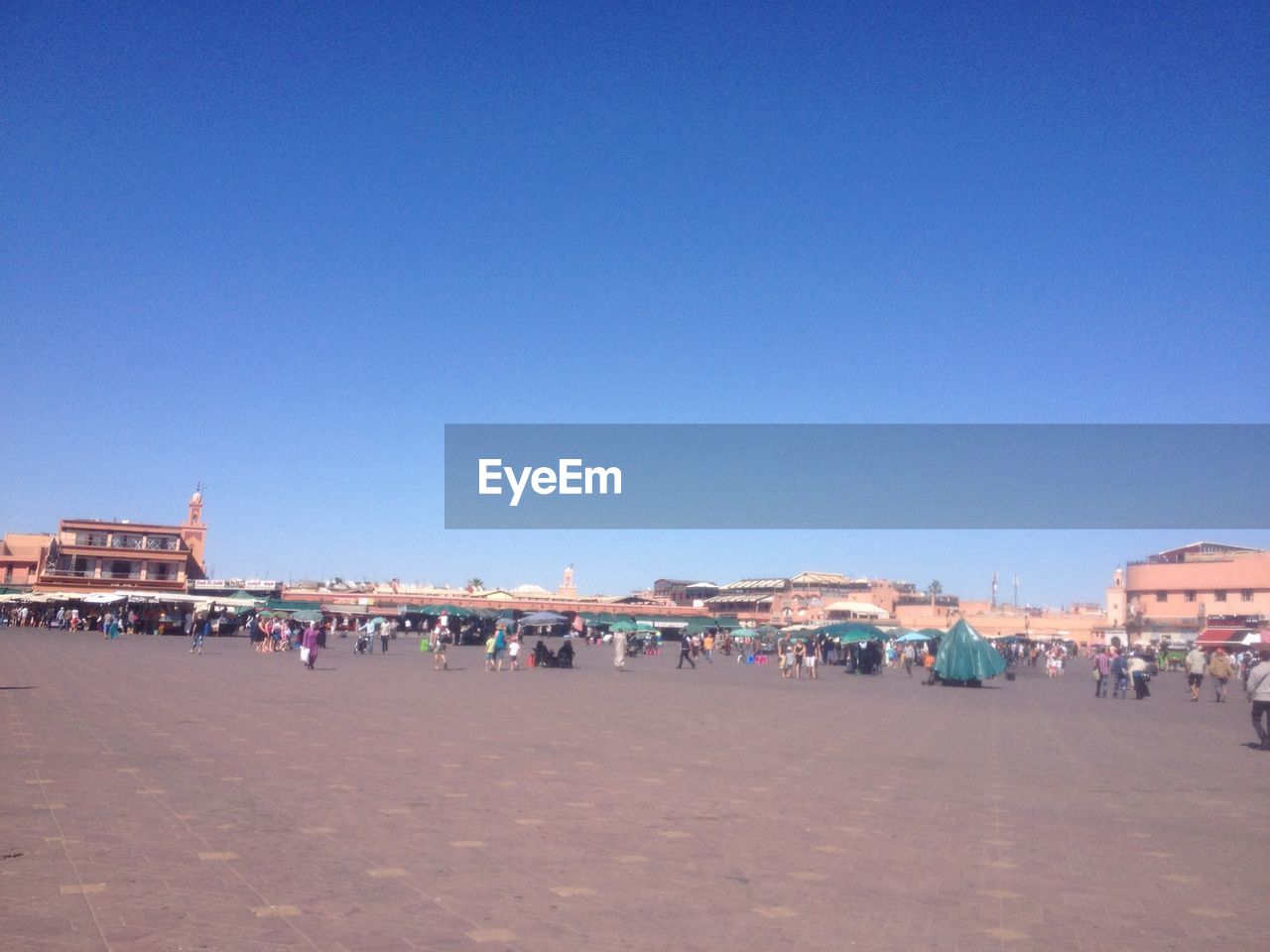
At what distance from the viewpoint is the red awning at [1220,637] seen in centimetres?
4909

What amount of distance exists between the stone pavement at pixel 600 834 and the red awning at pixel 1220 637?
39865 mm

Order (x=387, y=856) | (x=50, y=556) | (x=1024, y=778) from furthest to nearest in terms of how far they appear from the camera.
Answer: (x=50, y=556) → (x=1024, y=778) → (x=387, y=856)

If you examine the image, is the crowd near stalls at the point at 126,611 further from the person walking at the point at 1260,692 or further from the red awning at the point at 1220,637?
the red awning at the point at 1220,637

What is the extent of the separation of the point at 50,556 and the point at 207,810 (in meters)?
66.7

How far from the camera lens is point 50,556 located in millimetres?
64312

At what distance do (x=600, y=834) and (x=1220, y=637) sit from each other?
174 ft

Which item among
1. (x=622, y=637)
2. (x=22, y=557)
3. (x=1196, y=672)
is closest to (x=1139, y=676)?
(x=1196, y=672)

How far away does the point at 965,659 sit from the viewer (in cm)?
3056

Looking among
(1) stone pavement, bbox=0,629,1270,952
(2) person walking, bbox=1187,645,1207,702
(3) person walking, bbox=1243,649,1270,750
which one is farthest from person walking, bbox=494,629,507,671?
(3) person walking, bbox=1243,649,1270,750

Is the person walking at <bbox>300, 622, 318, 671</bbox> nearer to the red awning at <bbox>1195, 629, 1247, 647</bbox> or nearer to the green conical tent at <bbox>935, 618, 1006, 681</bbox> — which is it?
the green conical tent at <bbox>935, 618, 1006, 681</bbox>

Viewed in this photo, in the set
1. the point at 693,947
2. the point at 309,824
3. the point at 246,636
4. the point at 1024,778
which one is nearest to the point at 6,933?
the point at 309,824

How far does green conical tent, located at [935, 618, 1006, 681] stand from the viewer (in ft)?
99.8

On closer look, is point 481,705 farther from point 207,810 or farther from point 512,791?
point 207,810

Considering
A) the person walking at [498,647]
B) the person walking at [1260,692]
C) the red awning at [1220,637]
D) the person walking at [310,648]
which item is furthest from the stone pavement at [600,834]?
the red awning at [1220,637]
